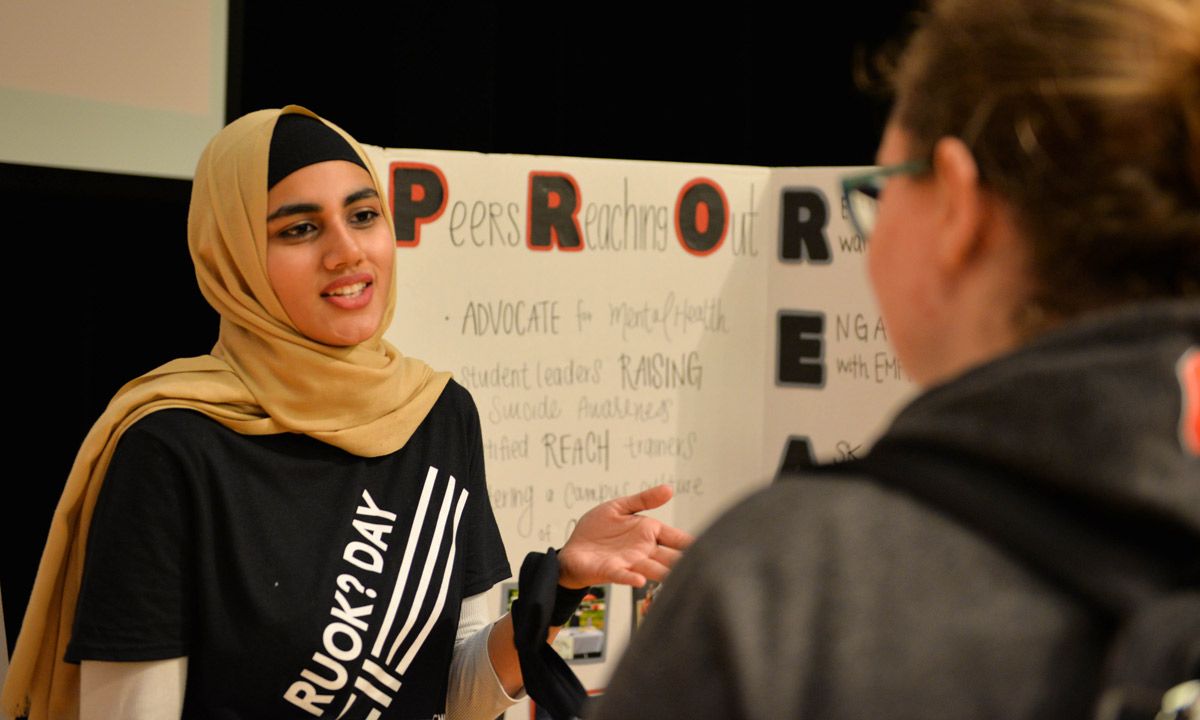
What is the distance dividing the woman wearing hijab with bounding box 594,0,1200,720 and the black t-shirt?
0.90 meters

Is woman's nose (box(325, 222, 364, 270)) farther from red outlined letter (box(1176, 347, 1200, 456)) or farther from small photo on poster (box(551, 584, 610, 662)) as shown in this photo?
red outlined letter (box(1176, 347, 1200, 456))

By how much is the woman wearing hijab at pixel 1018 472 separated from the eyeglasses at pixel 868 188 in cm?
3

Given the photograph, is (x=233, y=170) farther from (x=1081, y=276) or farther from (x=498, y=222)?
(x=1081, y=276)

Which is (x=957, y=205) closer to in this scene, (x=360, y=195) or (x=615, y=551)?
(x=615, y=551)

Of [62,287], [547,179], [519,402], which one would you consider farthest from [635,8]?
[62,287]

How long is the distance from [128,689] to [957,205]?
1152mm

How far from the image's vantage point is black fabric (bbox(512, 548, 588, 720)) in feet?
4.40

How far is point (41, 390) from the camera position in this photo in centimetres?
196

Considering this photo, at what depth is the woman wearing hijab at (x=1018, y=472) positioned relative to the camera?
43 cm

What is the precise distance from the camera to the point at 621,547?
1.38 metres

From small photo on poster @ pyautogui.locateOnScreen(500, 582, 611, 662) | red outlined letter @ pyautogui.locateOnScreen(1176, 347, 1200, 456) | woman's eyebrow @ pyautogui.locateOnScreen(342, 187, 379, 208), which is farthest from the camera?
small photo on poster @ pyautogui.locateOnScreen(500, 582, 611, 662)

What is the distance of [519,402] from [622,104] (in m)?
1.03

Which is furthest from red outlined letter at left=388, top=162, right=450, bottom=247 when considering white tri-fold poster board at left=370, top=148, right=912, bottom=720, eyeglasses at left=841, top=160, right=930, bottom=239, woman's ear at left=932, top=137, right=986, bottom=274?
woman's ear at left=932, top=137, right=986, bottom=274

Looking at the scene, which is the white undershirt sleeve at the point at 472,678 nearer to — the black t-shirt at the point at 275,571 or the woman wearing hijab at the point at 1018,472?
the black t-shirt at the point at 275,571
